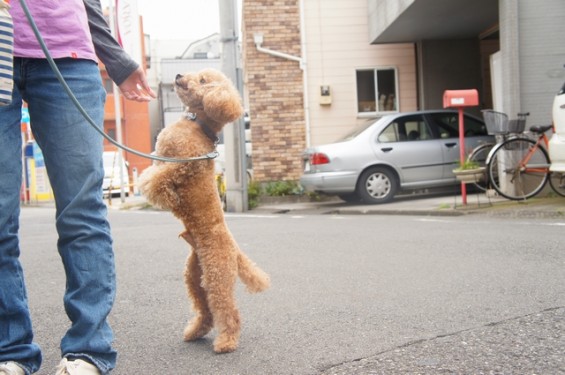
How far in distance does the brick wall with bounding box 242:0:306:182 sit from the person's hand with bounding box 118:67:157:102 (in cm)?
1152

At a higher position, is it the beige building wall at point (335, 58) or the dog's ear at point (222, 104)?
the beige building wall at point (335, 58)

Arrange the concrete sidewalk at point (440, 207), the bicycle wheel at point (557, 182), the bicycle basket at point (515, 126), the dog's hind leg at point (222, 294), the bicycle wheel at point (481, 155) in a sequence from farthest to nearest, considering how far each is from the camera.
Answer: the bicycle wheel at point (481, 155) < the bicycle basket at point (515, 126) < the bicycle wheel at point (557, 182) < the concrete sidewalk at point (440, 207) < the dog's hind leg at point (222, 294)

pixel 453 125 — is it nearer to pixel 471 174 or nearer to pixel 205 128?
pixel 471 174

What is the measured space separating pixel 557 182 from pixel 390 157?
291 cm

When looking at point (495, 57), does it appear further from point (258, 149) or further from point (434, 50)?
point (258, 149)

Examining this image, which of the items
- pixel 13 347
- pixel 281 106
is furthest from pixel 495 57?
pixel 13 347

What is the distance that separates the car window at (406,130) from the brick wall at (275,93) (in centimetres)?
337

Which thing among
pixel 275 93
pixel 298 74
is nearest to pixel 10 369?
pixel 275 93

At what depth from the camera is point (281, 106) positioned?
567 inches

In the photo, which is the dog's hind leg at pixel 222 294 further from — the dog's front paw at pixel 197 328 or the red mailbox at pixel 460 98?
the red mailbox at pixel 460 98

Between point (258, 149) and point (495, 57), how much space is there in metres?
5.70

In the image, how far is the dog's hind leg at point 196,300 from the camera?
305 centimetres

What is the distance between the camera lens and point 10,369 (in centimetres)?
220

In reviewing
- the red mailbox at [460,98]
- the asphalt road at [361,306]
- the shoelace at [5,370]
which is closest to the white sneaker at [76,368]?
the shoelace at [5,370]
